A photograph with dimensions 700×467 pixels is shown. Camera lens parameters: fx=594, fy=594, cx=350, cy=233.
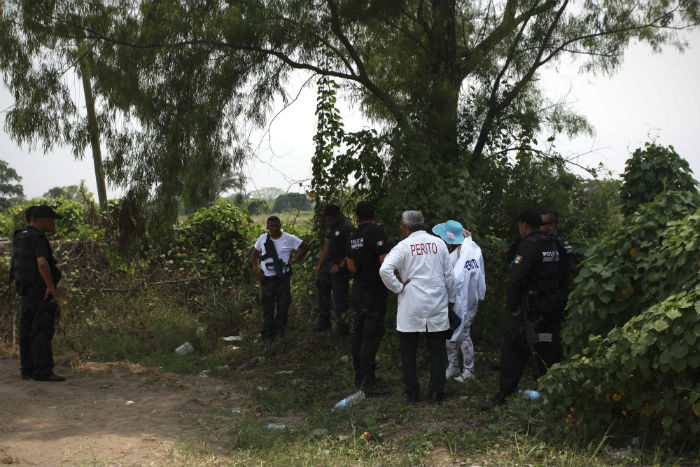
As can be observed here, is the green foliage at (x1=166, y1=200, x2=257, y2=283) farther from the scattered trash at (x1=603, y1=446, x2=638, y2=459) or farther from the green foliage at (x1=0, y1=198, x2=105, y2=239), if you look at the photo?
the scattered trash at (x1=603, y1=446, x2=638, y2=459)

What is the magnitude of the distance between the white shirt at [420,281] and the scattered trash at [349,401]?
838 mm

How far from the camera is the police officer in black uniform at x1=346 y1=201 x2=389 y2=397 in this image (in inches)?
Answer: 230

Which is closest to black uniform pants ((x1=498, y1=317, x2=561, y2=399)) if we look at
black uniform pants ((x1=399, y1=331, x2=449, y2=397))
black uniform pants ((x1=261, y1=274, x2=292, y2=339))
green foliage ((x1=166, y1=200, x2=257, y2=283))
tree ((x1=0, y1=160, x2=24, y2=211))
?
black uniform pants ((x1=399, y1=331, x2=449, y2=397))

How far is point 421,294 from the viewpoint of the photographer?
211 inches

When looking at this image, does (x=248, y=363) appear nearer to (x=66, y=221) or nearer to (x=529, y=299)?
(x=529, y=299)

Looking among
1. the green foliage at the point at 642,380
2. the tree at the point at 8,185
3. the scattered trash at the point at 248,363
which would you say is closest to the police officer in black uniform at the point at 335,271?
the scattered trash at the point at 248,363

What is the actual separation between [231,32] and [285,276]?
3.25 meters

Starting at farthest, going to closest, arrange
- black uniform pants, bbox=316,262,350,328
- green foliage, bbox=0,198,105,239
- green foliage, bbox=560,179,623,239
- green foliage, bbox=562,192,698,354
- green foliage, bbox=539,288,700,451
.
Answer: green foliage, bbox=0,198,105,239
black uniform pants, bbox=316,262,350,328
green foliage, bbox=560,179,623,239
green foliage, bbox=562,192,698,354
green foliage, bbox=539,288,700,451

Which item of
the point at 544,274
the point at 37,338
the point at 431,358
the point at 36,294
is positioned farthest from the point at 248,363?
the point at 544,274

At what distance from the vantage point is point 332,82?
8141mm

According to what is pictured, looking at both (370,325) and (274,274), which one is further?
(274,274)

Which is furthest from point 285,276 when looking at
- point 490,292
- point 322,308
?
point 490,292

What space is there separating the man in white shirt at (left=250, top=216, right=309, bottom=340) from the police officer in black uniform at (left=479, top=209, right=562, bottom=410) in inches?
149

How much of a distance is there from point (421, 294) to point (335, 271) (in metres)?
2.34
